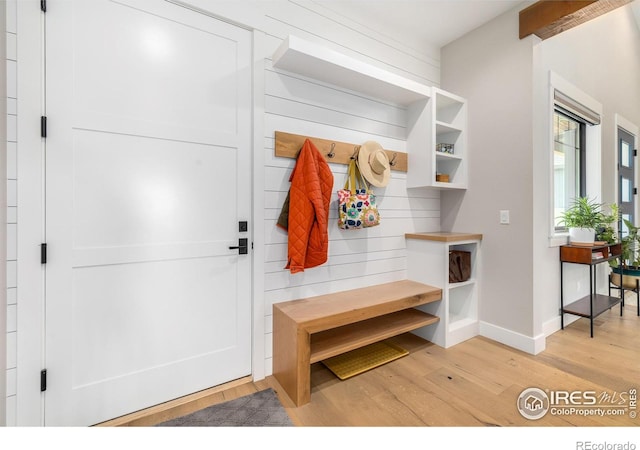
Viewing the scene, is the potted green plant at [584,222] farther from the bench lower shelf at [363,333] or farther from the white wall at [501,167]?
the bench lower shelf at [363,333]

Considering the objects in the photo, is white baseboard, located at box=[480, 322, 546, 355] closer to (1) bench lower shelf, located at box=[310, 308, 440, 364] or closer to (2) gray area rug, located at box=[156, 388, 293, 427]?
(1) bench lower shelf, located at box=[310, 308, 440, 364]

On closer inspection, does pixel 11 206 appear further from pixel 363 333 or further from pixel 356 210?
pixel 363 333

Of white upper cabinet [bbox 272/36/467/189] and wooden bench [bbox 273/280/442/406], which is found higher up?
white upper cabinet [bbox 272/36/467/189]

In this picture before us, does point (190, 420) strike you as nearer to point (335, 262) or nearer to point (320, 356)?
point (320, 356)

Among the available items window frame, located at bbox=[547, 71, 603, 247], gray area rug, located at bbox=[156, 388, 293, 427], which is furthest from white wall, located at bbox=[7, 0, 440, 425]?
window frame, located at bbox=[547, 71, 603, 247]

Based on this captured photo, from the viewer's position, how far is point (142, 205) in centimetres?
163

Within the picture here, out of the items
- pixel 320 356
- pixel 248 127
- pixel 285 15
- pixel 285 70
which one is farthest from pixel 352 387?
pixel 285 15

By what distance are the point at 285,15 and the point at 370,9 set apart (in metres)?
0.78

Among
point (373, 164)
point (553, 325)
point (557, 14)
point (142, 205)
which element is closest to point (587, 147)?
point (557, 14)

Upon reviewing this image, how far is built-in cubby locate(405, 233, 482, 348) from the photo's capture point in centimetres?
240

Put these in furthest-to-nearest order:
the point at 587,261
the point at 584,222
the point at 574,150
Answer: the point at 574,150, the point at 584,222, the point at 587,261

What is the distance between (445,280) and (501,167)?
1.09 meters

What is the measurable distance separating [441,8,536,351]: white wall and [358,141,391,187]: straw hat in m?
0.96

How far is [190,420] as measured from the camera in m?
1.55
